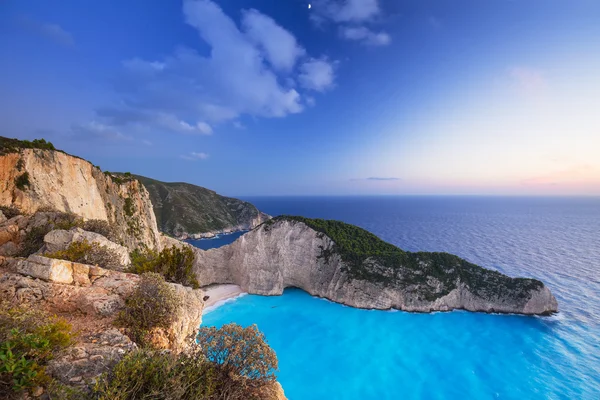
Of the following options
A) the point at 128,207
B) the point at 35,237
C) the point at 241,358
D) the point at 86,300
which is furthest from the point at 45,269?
the point at 128,207

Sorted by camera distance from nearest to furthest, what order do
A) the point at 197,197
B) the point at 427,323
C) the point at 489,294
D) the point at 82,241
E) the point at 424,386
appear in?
1. the point at 82,241
2. the point at 424,386
3. the point at 427,323
4. the point at 489,294
5. the point at 197,197

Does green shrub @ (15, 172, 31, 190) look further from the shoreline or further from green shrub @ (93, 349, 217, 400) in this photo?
green shrub @ (93, 349, 217, 400)

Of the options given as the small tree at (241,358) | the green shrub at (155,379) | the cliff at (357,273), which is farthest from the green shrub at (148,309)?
the cliff at (357,273)

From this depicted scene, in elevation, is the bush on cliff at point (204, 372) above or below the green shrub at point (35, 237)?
below

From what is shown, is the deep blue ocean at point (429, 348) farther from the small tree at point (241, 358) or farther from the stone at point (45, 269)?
the stone at point (45, 269)

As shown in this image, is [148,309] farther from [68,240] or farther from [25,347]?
[68,240]

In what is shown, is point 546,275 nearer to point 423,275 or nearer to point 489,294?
point 489,294

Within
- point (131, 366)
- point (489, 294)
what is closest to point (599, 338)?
point (489, 294)
